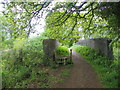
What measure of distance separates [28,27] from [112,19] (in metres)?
3.89

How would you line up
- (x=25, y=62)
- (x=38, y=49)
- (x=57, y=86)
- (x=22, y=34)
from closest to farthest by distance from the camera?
(x=57, y=86), (x=22, y=34), (x=25, y=62), (x=38, y=49)

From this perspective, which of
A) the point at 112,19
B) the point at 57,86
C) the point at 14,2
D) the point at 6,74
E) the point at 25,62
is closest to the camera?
the point at 112,19

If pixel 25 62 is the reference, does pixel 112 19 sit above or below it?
above

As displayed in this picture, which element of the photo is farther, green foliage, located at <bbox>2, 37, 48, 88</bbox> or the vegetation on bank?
green foliage, located at <bbox>2, 37, 48, 88</bbox>

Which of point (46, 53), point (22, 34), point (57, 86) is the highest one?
point (22, 34)

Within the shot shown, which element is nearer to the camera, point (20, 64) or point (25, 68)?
point (25, 68)

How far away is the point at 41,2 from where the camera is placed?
5.57 metres

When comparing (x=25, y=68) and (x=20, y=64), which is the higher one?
(x=20, y=64)

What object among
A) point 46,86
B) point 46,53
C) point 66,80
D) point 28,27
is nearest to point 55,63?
point 46,53

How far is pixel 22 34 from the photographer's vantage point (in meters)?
5.86

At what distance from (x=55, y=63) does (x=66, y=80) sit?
8.92 ft

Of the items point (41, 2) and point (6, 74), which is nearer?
point (41, 2)

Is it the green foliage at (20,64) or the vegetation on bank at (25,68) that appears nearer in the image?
the vegetation on bank at (25,68)

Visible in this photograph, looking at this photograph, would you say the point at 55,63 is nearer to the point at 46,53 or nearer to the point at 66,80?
the point at 46,53
